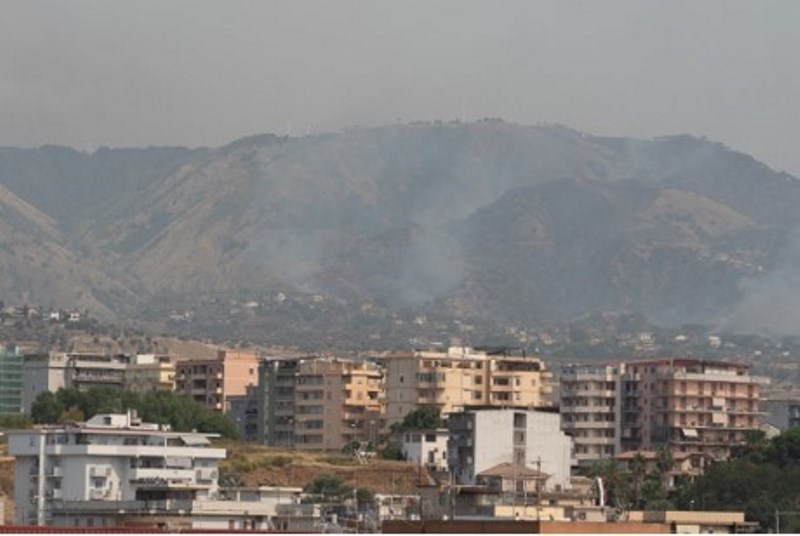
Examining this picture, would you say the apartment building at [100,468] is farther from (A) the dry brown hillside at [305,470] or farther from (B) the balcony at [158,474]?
(A) the dry brown hillside at [305,470]

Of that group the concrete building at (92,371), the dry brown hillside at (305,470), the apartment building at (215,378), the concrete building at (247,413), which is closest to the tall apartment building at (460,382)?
the concrete building at (247,413)

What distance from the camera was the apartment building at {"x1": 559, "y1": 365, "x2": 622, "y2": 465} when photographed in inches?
5704

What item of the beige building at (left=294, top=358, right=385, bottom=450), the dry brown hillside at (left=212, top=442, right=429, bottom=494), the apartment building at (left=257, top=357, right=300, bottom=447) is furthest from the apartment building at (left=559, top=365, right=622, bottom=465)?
the dry brown hillside at (left=212, top=442, right=429, bottom=494)

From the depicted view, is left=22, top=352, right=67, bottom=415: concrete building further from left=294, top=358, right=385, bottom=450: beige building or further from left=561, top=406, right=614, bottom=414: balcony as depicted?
left=561, top=406, right=614, bottom=414: balcony

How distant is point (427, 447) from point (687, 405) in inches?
1014

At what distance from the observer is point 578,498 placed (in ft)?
300

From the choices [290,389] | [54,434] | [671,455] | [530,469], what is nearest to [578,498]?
[530,469]

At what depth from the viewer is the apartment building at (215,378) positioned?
169250mm

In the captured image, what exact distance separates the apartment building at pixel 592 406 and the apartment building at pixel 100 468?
51516mm

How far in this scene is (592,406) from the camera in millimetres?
146375

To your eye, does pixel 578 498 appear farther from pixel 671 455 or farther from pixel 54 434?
pixel 671 455

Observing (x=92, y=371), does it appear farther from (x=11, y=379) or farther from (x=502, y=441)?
(x=502, y=441)

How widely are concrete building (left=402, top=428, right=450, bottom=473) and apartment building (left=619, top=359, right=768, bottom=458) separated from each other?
20.6 m

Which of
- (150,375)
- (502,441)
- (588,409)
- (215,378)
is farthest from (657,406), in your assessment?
(150,375)
